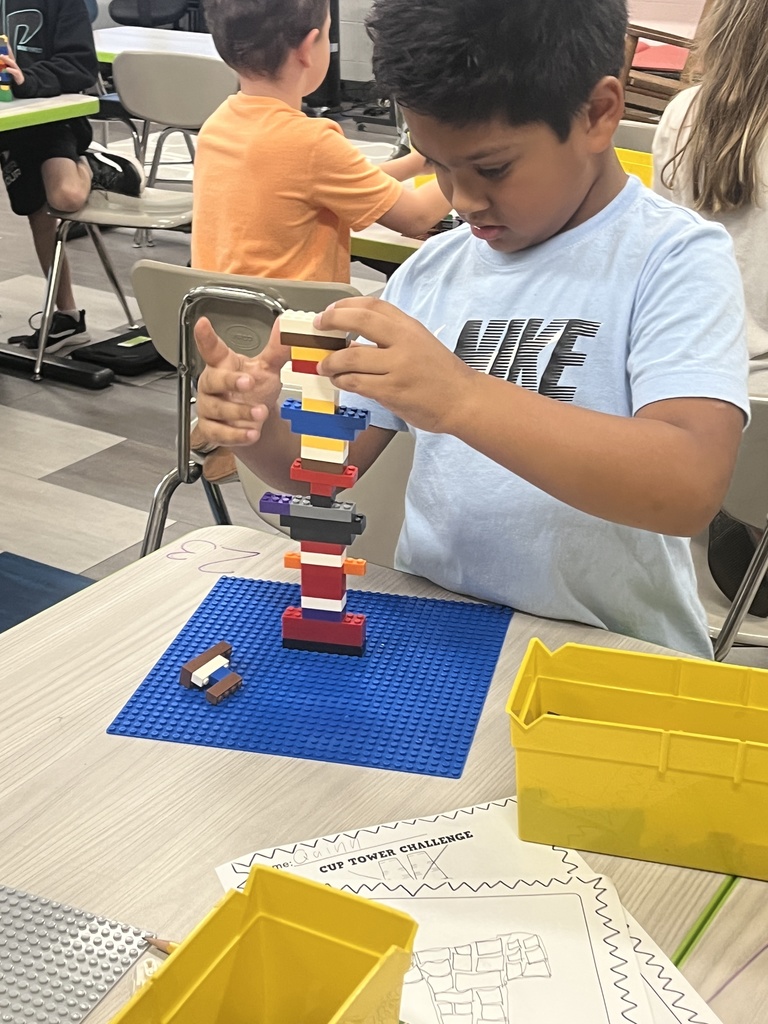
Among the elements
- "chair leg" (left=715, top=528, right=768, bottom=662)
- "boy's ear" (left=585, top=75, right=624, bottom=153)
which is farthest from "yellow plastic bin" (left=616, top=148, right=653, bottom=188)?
"boy's ear" (left=585, top=75, right=624, bottom=153)

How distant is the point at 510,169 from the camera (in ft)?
3.01

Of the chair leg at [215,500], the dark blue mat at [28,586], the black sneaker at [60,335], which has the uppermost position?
the chair leg at [215,500]

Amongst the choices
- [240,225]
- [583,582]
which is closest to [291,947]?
[583,582]

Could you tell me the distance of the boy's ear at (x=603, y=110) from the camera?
917mm

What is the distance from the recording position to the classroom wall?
687cm

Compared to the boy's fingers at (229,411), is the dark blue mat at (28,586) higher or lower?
lower

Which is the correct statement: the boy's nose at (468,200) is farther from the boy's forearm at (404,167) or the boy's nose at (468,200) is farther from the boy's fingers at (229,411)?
the boy's forearm at (404,167)

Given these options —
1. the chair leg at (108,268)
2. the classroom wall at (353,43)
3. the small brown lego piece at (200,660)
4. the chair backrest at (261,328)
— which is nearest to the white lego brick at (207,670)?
the small brown lego piece at (200,660)

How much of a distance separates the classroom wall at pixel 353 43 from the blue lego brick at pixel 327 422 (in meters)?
6.48

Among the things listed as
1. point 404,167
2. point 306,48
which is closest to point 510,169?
point 306,48

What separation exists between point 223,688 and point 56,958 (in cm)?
27

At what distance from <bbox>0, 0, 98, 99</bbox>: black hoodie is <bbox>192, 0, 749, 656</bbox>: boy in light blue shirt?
2878mm

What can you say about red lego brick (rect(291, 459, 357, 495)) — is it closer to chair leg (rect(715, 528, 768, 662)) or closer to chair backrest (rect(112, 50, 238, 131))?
chair leg (rect(715, 528, 768, 662))

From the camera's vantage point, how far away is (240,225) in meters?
2.19
